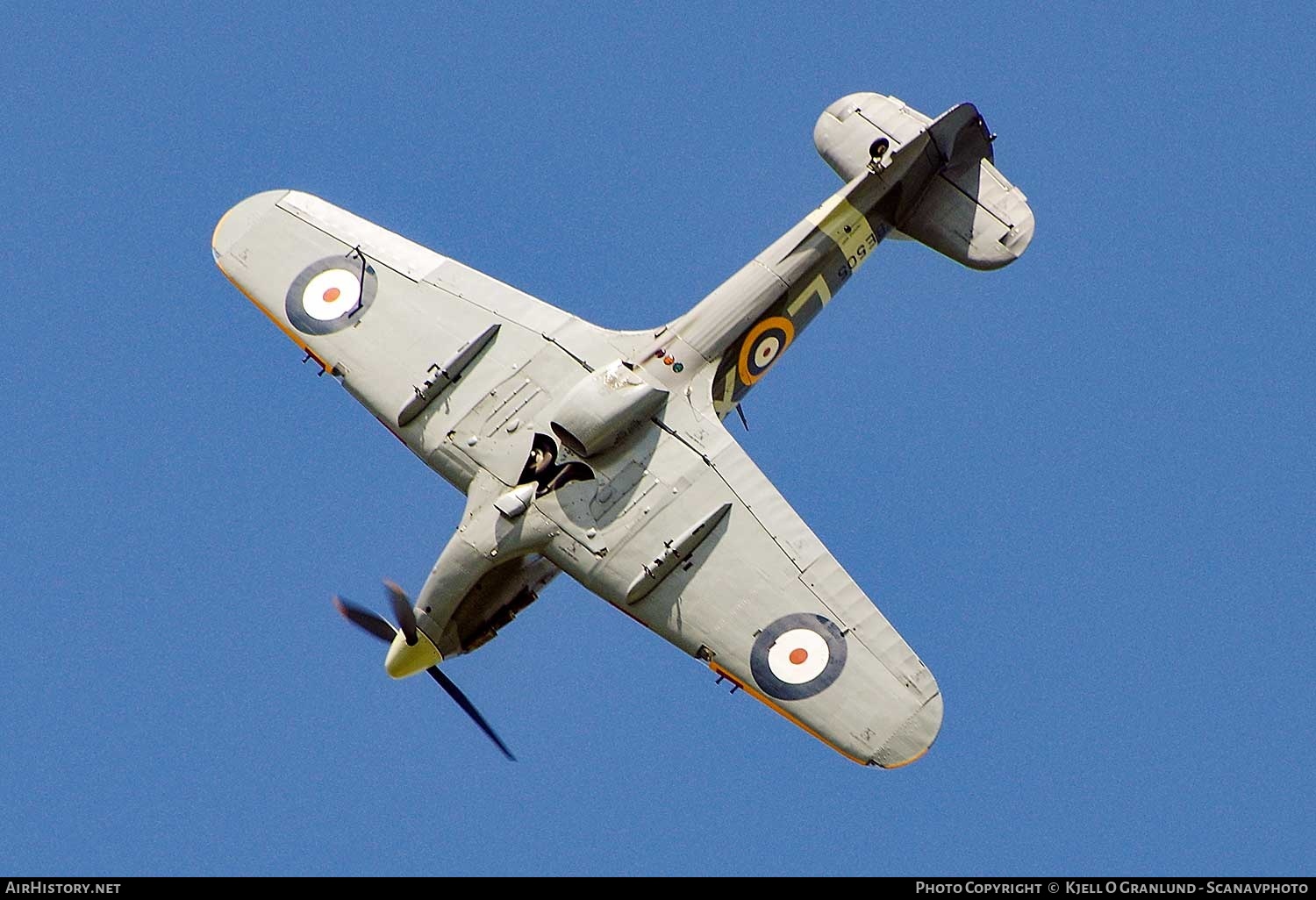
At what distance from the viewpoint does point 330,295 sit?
35.1 meters

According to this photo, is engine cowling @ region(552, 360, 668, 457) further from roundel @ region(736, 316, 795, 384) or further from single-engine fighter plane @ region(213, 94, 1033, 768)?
roundel @ region(736, 316, 795, 384)

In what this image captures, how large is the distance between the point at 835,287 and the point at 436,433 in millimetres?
7313

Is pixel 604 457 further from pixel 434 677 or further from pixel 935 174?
pixel 935 174

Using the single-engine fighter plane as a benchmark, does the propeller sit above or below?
below

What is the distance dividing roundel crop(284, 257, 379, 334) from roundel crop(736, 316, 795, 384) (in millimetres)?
6324

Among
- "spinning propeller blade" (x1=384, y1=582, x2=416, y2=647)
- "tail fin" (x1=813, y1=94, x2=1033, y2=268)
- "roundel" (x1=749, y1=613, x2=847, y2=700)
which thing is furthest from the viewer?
"tail fin" (x1=813, y1=94, x2=1033, y2=268)

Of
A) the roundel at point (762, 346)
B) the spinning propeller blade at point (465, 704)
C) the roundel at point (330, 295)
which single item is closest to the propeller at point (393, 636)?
the spinning propeller blade at point (465, 704)

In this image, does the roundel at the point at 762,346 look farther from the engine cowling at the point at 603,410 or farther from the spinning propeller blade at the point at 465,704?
the spinning propeller blade at the point at 465,704

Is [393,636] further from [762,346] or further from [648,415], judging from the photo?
[762,346]

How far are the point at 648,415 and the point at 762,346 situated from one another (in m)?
2.85

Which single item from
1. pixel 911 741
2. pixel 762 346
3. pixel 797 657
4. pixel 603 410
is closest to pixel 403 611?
pixel 603 410

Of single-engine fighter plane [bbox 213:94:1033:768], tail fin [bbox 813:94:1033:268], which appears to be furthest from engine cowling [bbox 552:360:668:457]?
tail fin [bbox 813:94:1033:268]

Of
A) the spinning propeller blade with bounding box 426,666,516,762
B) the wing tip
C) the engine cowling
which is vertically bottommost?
the spinning propeller blade with bounding box 426,666,516,762

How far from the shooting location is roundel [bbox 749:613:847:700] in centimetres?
3141
